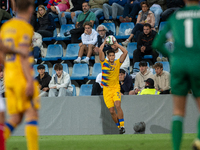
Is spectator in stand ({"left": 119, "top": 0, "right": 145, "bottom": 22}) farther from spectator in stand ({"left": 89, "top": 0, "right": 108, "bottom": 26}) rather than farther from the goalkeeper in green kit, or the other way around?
the goalkeeper in green kit

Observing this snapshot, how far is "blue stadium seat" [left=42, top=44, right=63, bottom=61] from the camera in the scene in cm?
1201

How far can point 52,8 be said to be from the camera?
13320 mm

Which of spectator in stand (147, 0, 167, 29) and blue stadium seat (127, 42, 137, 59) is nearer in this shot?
blue stadium seat (127, 42, 137, 59)

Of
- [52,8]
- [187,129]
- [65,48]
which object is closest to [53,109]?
[187,129]

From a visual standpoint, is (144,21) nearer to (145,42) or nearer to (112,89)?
(145,42)

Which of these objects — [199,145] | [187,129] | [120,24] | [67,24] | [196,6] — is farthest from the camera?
[67,24]

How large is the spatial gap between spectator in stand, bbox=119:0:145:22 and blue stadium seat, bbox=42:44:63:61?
99.1 inches

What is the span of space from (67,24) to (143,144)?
8.62 m

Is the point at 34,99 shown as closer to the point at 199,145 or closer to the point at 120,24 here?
the point at 199,145

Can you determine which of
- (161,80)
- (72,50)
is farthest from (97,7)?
(161,80)

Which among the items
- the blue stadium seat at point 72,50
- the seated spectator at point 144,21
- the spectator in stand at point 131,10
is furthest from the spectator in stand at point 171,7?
the blue stadium seat at point 72,50

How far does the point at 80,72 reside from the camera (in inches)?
442

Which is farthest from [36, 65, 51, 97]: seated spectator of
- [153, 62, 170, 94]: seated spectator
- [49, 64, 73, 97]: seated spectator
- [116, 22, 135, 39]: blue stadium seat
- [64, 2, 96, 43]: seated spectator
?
[116, 22, 135, 39]: blue stadium seat

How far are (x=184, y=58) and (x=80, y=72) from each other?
8.10m
